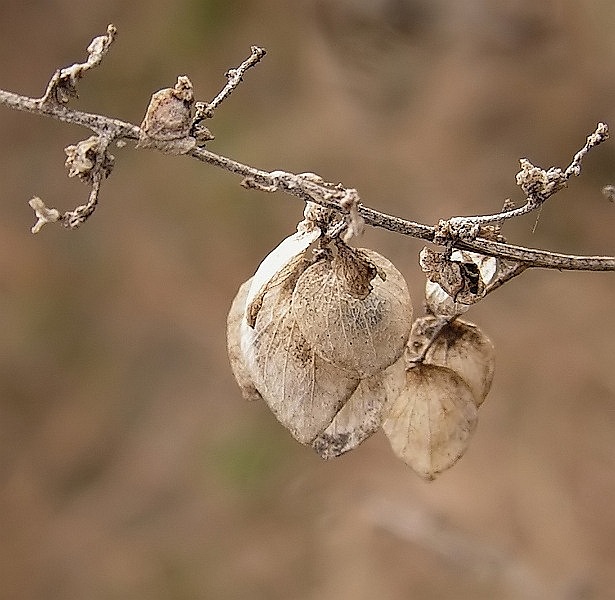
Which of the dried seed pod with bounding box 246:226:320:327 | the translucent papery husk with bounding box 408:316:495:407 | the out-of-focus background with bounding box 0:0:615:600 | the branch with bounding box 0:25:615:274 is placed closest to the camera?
the branch with bounding box 0:25:615:274

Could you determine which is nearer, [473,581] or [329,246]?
[329,246]

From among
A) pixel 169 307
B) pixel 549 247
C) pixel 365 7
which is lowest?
pixel 549 247

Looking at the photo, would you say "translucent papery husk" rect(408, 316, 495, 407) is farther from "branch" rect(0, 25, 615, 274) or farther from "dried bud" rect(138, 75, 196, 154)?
"dried bud" rect(138, 75, 196, 154)

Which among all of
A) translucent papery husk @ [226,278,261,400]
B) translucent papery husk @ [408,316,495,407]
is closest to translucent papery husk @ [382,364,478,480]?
translucent papery husk @ [408,316,495,407]

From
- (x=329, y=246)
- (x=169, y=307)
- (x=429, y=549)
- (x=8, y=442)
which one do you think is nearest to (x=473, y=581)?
(x=429, y=549)

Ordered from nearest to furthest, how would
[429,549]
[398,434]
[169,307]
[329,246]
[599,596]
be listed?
1. [329,246]
2. [398,434]
3. [599,596]
4. [429,549]
5. [169,307]

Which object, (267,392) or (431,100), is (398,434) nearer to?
(267,392)

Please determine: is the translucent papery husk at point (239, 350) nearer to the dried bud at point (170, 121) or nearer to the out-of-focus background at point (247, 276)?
the dried bud at point (170, 121)
